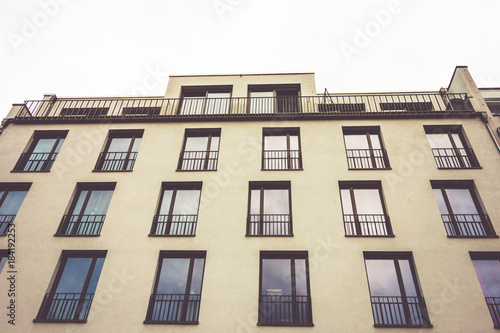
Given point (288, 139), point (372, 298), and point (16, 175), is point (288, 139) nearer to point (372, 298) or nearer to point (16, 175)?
point (372, 298)

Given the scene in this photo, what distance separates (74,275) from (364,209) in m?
12.7

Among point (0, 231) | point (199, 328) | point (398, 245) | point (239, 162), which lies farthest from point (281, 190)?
point (0, 231)

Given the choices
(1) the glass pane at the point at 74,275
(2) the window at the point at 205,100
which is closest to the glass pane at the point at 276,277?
(1) the glass pane at the point at 74,275

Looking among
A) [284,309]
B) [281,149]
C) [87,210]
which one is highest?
[281,149]

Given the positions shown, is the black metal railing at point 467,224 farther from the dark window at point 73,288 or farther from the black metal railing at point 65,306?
the black metal railing at point 65,306

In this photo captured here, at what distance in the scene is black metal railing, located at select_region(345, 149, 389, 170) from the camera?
50.5 ft

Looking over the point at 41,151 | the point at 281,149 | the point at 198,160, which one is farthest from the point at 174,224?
the point at 41,151

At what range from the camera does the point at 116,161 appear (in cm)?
1638

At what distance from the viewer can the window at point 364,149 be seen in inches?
608

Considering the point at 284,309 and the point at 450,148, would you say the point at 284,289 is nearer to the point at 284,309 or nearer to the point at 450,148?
the point at 284,309

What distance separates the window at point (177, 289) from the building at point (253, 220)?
6 cm

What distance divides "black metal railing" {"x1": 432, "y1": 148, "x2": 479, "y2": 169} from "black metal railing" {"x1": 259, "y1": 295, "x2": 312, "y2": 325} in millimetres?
9514

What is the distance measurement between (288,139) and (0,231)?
1438 cm

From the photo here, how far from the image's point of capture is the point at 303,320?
11133 millimetres
